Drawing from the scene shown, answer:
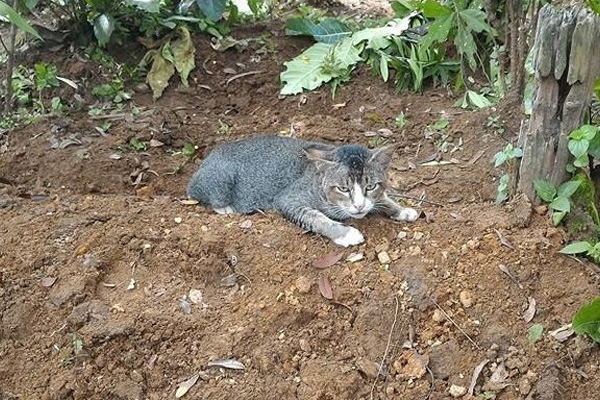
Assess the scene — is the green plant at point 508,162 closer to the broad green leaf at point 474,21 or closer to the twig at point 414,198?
the twig at point 414,198

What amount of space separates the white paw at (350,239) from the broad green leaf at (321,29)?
286 cm

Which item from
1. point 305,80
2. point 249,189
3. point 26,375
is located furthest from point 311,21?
point 26,375

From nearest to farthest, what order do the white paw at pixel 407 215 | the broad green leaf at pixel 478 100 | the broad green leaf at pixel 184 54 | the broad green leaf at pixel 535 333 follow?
the broad green leaf at pixel 535 333
the white paw at pixel 407 215
the broad green leaf at pixel 478 100
the broad green leaf at pixel 184 54

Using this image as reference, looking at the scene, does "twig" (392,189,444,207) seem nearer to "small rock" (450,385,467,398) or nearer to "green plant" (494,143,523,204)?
"green plant" (494,143,523,204)

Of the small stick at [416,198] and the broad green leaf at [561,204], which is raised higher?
the broad green leaf at [561,204]

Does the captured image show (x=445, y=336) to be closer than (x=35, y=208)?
Yes

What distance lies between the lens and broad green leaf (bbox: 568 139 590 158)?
3859mm

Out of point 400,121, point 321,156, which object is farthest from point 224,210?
point 400,121

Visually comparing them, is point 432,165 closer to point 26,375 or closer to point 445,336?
point 445,336

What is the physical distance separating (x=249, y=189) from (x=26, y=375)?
1.88 m

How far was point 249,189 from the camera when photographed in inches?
204

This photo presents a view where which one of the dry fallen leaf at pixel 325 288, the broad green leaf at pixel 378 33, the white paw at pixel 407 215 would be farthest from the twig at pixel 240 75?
the dry fallen leaf at pixel 325 288

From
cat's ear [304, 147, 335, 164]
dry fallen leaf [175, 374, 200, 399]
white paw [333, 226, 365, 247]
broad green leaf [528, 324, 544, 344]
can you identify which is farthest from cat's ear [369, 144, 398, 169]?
dry fallen leaf [175, 374, 200, 399]

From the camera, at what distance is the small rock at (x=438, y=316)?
396 cm
